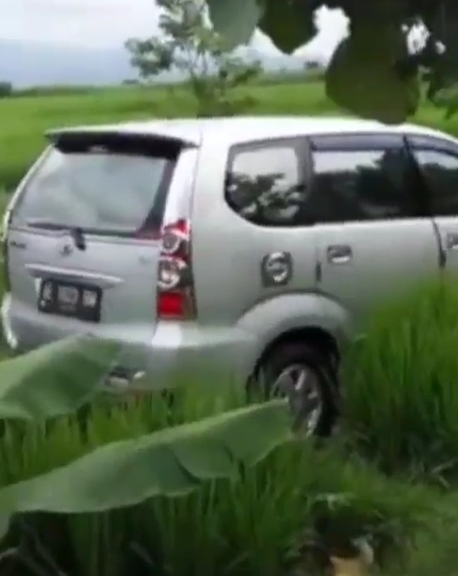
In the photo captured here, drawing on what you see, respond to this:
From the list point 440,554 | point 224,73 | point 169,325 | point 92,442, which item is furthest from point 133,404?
point 224,73

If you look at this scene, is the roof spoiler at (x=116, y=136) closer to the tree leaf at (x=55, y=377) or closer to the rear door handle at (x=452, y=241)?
the rear door handle at (x=452, y=241)

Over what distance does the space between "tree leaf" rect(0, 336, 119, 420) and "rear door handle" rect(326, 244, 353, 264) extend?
11.1 feet

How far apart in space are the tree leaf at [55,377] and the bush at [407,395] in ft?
8.82

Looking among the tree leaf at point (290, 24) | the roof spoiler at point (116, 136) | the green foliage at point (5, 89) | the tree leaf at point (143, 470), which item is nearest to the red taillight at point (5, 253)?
Answer: the roof spoiler at point (116, 136)

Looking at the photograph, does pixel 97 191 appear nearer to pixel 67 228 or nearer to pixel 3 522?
pixel 67 228

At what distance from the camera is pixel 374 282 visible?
7.62 m

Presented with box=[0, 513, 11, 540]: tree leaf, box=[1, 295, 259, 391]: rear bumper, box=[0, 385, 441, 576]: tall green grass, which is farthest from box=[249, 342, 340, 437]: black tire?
box=[0, 513, 11, 540]: tree leaf

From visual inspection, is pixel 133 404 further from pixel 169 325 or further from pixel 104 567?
pixel 169 325

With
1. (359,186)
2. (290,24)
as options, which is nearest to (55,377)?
(290,24)

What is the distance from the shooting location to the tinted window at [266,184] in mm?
7242

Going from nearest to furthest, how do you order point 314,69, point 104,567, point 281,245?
point 314,69 → point 104,567 → point 281,245

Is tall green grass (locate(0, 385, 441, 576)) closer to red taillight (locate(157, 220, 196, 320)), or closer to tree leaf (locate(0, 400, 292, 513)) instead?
tree leaf (locate(0, 400, 292, 513))

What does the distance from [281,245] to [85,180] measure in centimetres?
97

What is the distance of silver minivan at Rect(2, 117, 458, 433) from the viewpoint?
698cm
